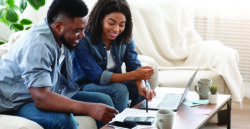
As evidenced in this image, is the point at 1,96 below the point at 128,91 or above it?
above

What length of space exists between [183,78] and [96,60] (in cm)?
79

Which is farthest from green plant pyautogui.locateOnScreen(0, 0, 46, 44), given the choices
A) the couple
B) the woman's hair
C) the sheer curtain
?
the sheer curtain

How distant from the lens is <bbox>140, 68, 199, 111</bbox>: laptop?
2.16m

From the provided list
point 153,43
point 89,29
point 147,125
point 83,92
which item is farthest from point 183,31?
point 147,125

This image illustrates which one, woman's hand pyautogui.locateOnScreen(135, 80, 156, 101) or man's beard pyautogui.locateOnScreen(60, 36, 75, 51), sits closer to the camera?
man's beard pyautogui.locateOnScreen(60, 36, 75, 51)

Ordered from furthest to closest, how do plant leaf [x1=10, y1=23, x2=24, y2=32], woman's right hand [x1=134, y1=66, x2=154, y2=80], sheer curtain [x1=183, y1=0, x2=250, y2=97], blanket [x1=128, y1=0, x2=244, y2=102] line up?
1. sheer curtain [x1=183, y1=0, x2=250, y2=97]
2. plant leaf [x1=10, y1=23, x2=24, y2=32]
3. blanket [x1=128, y1=0, x2=244, y2=102]
4. woman's right hand [x1=134, y1=66, x2=154, y2=80]

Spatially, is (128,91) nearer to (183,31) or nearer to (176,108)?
(176,108)

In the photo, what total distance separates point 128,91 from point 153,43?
3.25ft

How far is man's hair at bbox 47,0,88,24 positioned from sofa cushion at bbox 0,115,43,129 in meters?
0.48

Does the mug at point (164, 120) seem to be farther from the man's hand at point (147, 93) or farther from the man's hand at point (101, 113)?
the man's hand at point (147, 93)

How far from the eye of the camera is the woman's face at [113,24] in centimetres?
236

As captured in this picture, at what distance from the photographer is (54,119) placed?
5.72 ft

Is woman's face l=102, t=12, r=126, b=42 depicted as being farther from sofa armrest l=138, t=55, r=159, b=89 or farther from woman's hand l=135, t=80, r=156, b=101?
sofa armrest l=138, t=55, r=159, b=89

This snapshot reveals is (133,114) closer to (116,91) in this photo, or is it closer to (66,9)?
(116,91)
